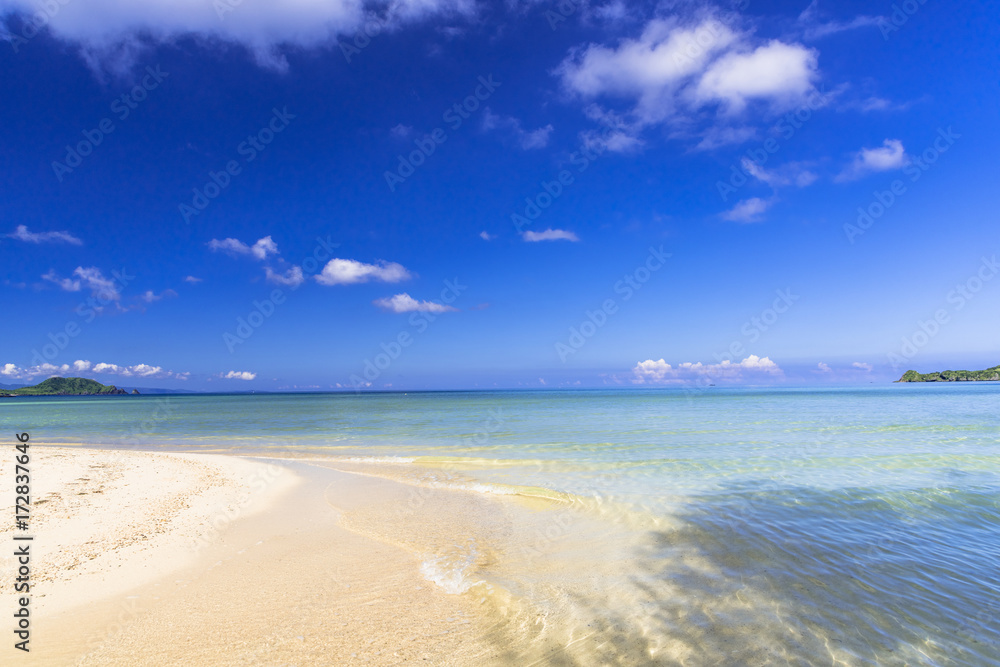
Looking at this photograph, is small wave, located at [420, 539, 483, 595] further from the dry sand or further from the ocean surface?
the dry sand

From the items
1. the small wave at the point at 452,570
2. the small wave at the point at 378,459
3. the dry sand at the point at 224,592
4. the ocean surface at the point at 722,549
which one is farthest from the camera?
the small wave at the point at 378,459

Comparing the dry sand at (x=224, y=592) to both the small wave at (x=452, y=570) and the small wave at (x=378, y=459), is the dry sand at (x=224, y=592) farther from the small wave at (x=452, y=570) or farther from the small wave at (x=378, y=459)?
the small wave at (x=378, y=459)

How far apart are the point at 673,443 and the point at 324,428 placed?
2495 centimetres

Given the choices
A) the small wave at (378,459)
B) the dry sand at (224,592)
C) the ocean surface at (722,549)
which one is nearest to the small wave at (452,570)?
the ocean surface at (722,549)

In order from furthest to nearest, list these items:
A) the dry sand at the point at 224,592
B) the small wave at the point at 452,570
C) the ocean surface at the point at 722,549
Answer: the small wave at the point at 452,570 < the ocean surface at the point at 722,549 < the dry sand at the point at 224,592

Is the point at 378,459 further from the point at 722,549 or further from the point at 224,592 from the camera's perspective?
the point at 722,549

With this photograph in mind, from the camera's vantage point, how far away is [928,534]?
349 inches

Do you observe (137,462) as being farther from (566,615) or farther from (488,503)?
(566,615)

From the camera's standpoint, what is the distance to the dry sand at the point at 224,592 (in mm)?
4926

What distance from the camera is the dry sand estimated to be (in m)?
4.93

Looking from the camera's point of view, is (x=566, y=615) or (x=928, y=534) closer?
(x=566, y=615)

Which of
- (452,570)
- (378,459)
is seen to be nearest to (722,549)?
(452,570)

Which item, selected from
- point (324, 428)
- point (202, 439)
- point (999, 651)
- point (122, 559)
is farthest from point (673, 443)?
point (202, 439)

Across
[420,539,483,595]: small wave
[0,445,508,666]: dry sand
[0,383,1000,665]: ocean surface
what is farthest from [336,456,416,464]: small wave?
[420,539,483,595]: small wave
